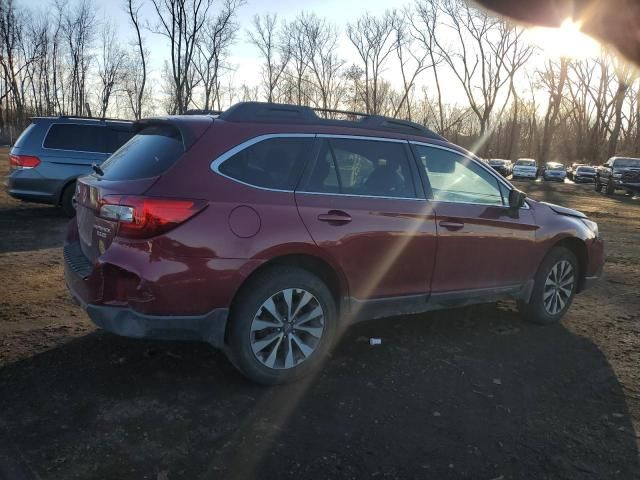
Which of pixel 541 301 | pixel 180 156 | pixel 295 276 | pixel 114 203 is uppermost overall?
pixel 180 156

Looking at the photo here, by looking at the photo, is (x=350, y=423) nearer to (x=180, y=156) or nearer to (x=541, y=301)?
(x=180, y=156)

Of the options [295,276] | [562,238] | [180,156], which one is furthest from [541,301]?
[180,156]

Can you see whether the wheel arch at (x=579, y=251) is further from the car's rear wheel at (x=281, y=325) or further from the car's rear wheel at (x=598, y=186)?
the car's rear wheel at (x=598, y=186)

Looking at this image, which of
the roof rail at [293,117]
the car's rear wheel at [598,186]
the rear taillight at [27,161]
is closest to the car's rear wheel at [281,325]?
the roof rail at [293,117]

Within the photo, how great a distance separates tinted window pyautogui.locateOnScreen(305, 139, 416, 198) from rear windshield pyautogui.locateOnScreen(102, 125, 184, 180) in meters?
0.92

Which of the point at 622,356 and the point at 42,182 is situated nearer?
the point at 622,356

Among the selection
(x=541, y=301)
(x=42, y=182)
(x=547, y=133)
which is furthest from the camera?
(x=547, y=133)

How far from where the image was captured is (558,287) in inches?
208

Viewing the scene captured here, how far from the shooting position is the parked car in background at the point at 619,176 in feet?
82.8

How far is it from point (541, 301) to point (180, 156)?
3.57m

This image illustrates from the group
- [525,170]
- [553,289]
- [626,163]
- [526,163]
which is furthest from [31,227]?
[526,163]

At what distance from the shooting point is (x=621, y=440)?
3197mm

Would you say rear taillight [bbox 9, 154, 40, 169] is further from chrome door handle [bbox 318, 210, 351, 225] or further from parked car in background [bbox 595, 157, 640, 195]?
parked car in background [bbox 595, 157, 640, 195]

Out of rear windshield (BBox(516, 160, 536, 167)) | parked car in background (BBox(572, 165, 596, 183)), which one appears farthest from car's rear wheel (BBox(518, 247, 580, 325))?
rear windshield (BBox(516, 160, 536, 167))
